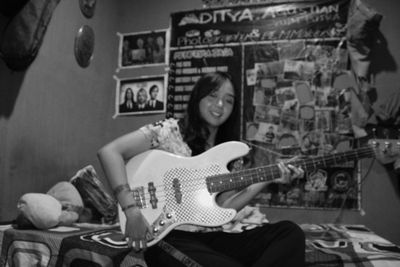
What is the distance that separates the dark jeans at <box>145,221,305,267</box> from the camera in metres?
1.09

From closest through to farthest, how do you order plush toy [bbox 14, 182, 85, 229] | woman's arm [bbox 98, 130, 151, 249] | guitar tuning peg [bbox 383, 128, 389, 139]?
1. woman's arm [bbox 98, 130, 151, 249]
2. plush toy [bbox 14, 182, 85, 229]
3. guitar tuning peg [bbox 383, 128, 389, 139]

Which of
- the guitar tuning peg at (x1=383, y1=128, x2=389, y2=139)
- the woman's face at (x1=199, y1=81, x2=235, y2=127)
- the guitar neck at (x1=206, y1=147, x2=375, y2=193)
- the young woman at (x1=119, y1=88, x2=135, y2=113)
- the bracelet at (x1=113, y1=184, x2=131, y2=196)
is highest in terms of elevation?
the young woman at (x1=119, y1=88, x2=135, y2=113)

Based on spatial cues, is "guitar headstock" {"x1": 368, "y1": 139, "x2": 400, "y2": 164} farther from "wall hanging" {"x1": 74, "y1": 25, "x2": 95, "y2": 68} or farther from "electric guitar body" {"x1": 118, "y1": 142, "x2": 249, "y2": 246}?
"wall hanging" {"x1": 74, "y1": 25, "x2": 95, "y2": 68}

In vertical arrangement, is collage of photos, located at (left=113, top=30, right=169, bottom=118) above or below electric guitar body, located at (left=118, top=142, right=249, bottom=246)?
above

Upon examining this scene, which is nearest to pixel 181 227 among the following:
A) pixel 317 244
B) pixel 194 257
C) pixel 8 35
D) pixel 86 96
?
pixel 194 257

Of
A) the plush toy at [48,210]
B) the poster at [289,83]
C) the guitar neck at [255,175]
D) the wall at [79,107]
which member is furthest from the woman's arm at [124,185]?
the poster at [289,83]

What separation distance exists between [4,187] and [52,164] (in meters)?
0.41

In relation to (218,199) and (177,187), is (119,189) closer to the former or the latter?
(177,187)

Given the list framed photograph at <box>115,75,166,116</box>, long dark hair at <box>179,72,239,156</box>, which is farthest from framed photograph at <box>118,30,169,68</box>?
long dark hair at <box>179,72,239,156</box>

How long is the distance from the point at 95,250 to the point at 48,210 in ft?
1.31

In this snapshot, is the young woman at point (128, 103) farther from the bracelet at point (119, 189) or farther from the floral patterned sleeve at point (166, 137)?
the bracelet at point (119, 189)

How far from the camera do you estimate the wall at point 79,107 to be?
1909 millimetres

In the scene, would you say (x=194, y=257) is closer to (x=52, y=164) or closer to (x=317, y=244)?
(x=317, y=244)

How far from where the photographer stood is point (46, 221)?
5.35 ft
